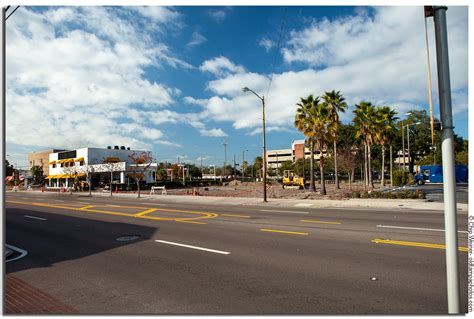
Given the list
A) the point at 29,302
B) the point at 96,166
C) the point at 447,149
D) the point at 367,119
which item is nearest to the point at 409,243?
the point at 447,149

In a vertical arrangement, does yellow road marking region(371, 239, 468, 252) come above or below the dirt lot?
below

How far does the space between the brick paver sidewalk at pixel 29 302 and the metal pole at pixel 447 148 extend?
5057 mm

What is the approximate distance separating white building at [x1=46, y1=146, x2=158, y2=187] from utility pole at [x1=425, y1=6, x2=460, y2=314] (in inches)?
2188

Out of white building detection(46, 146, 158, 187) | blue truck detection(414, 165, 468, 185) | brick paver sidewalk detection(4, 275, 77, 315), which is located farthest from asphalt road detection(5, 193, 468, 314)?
white building detection(46, 146, 158, 187)

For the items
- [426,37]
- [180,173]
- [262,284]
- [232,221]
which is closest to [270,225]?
[232,221]

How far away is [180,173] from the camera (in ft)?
335

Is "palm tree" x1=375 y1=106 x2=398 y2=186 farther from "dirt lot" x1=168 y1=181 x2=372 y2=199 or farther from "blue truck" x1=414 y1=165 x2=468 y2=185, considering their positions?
"blue truck" x1=414 y1=165 x2=468 y2=185

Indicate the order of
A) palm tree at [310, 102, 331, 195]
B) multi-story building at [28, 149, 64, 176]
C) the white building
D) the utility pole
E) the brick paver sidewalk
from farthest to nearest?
multi-story building at [28, 149, 64, 176], the white building, palm tree at [310, 102, 331, 195], the brick paver sidewalk, the utility pole

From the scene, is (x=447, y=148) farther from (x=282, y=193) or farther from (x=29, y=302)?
(x=282, y=193)

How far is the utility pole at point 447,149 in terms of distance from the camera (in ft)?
10.6

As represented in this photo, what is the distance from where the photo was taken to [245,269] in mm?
7000

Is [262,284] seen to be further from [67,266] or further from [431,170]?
[431,170]

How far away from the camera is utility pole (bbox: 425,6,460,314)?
10.6 feet

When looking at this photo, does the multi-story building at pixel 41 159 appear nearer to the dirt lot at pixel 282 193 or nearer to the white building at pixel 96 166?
the white building at pixel 96 166
